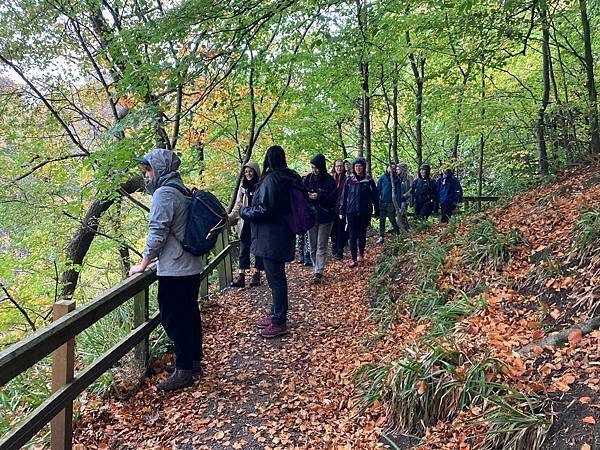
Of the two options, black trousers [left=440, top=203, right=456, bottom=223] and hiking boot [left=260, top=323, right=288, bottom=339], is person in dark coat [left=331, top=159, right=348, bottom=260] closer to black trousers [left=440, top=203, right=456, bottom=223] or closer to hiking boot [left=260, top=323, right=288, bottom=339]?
black trousers [left=440, top=203, right=456, bottom=223]


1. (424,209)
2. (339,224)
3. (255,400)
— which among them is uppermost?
(424,209)

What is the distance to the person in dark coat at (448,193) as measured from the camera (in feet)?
36.4

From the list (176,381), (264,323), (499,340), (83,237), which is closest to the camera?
(499,340)

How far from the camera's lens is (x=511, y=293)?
4.73 meters

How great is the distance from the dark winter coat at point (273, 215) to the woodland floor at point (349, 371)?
1.11m

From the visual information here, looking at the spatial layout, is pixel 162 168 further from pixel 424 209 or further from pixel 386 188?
pixel 424 209

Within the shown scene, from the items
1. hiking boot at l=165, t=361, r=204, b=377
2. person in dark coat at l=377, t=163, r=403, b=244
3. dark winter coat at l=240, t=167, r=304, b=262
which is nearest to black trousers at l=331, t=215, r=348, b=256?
person in dark coat at l=377, t=163, r=403, b=244

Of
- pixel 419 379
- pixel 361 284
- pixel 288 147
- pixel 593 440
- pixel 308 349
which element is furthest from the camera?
pixel 288 147

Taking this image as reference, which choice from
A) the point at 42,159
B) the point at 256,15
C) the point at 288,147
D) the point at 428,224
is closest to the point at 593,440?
the point at 256,15

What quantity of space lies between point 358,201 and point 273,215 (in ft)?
10.5

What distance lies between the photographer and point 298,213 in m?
5.27

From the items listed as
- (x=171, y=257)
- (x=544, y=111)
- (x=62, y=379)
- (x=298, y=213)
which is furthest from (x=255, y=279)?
(x=544, y=111)

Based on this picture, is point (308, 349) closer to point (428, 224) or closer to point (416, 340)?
point (416, 340)

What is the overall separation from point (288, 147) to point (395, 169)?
192 inches
